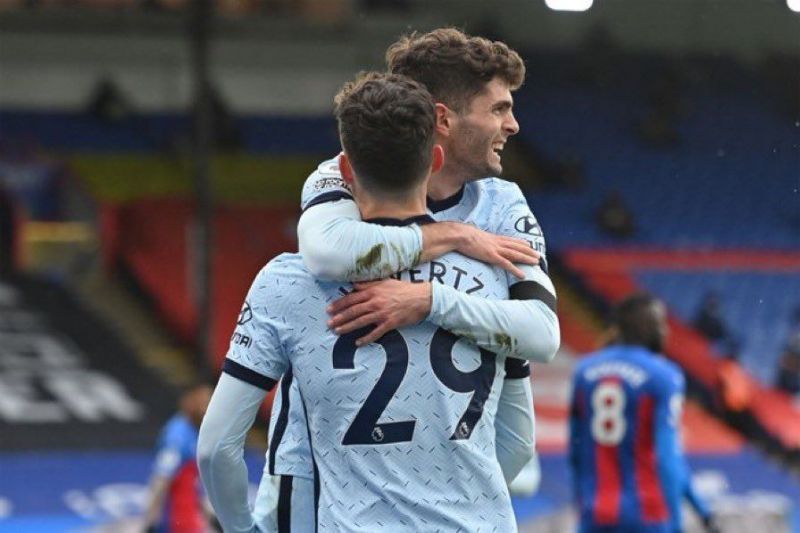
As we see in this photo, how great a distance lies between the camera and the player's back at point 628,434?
608 centimetres

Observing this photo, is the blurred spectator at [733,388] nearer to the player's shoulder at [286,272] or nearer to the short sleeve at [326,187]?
the short sleeve at [326,187]

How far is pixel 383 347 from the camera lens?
2.54 m

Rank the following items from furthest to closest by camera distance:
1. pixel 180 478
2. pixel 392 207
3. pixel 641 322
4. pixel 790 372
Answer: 1. pixel 790 372
2. pixel 180 478
3. pixel 641 322
4. pixel 392 207

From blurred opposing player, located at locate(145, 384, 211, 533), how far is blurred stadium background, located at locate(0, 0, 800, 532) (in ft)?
19.6

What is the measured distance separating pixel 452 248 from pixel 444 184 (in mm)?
231

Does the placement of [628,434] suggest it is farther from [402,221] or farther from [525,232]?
[402,221]

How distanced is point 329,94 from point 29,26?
4302mm

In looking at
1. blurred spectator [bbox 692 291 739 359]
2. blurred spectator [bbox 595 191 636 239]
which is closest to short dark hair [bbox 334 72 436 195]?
blurred spectator [bbox 692 291 739 359]

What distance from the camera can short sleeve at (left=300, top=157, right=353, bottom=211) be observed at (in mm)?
2670

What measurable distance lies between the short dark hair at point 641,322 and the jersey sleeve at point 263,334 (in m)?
3.79

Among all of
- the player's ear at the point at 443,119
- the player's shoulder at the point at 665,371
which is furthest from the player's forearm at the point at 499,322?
the player's shoulder at the point at 665,371

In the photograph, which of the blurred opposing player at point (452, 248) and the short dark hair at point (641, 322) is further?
the short dark hair at point (641, 322)

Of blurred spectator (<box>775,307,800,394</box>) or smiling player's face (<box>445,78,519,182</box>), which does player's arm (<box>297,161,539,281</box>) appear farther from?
blurred spectator (<box>775,307,800,394</box>)

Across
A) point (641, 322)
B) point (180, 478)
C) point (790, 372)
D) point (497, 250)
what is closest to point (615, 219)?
point (790, 372)
